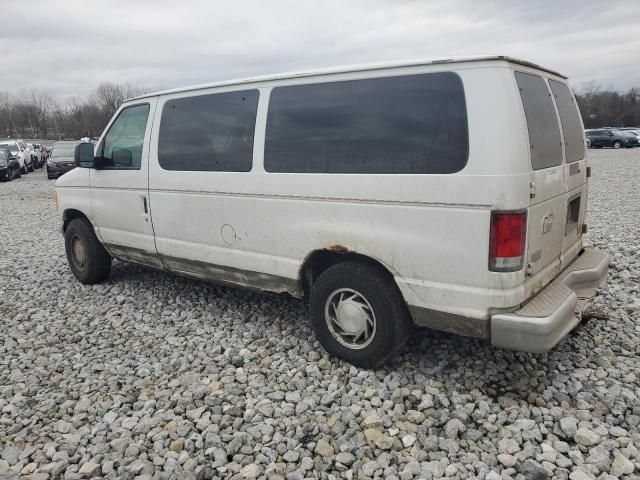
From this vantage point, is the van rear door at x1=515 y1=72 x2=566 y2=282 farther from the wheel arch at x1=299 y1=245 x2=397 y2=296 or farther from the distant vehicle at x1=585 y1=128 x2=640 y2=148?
the distant vehicle at x1=585 y1=128 x2=640 y2=148

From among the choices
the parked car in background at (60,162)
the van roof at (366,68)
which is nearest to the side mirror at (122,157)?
the van roof at (366,68)

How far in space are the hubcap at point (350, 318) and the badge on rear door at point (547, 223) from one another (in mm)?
1284

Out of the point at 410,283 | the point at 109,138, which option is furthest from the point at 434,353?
the point at 109,138

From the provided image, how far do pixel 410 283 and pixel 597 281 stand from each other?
5.42ft

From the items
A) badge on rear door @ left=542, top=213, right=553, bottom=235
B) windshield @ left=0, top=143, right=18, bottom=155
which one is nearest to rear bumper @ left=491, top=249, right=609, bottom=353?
badge on rear door @ left=542, top=213, right=553, bottom=235

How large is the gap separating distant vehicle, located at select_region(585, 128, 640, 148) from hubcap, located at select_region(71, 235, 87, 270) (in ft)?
127

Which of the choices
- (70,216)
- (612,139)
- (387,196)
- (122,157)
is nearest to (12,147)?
(70,216)

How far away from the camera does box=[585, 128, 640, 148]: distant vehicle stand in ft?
117

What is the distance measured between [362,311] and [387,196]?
895mm

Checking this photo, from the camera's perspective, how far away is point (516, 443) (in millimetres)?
2934

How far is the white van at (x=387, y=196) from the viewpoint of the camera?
9.91 feet

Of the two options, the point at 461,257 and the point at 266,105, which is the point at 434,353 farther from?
the point at 266,105

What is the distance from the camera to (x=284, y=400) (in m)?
3.50

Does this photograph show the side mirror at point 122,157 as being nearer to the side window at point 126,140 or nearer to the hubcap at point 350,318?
the side window at point 126,140
